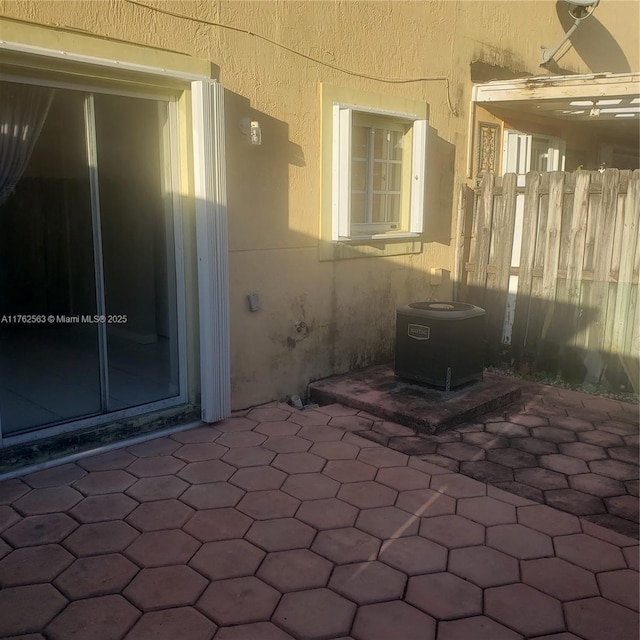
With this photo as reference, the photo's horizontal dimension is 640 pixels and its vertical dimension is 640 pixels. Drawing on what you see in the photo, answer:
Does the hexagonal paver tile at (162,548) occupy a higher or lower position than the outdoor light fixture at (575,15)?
lower

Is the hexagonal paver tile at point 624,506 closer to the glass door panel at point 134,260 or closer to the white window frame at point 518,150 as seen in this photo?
the glass door panel at point 134,260

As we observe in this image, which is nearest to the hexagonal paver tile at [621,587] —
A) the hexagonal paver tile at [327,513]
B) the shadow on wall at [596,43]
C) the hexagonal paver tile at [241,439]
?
the hexagonal paver tile at [327,513]

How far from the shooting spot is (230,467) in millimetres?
4070

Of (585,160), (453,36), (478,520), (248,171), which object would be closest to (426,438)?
(478,520)

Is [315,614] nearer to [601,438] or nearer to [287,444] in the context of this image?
[287,444]

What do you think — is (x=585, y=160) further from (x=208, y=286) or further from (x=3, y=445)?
(x=3, y=445)

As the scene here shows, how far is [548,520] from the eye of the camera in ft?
11.5

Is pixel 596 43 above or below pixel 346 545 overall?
above

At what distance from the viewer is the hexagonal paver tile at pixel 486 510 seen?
347cm

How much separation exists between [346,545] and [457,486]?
101 centimetres

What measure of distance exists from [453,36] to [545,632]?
598cm

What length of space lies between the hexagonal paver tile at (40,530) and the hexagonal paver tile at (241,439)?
132cm

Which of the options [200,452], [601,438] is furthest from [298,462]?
[601,438]

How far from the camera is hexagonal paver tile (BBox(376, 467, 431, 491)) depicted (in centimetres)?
386
